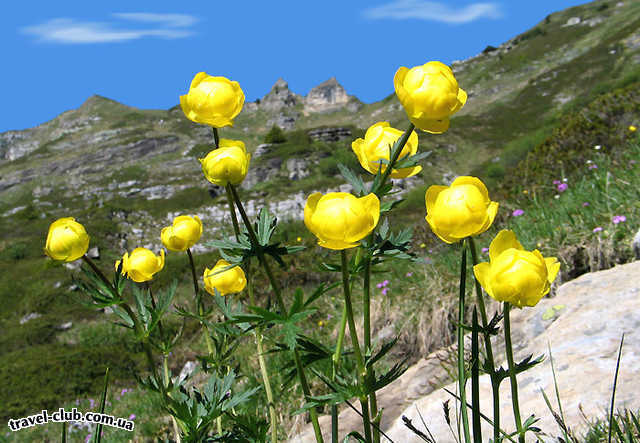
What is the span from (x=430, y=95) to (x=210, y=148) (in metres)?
30.2

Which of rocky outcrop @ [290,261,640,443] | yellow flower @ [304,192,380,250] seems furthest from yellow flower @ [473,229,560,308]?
rocky outcrop @ [290,261,640,443]

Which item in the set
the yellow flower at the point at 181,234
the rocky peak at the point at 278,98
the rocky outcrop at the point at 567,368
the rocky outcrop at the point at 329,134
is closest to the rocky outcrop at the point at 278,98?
the rocky peak at the point at 278,98

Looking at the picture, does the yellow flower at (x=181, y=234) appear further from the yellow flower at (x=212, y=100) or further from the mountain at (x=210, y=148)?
the yellow flower at (x=212, y=100)

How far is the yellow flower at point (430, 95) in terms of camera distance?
30.9 inches

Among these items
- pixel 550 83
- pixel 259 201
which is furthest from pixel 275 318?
pixel 550 83

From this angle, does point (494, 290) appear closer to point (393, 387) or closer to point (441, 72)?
point (441, 72)

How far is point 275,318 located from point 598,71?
31937 mm

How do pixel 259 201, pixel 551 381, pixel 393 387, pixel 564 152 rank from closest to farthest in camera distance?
1. pixel 551 381
2. pixel 393 387
3. pixel 564 152
4. pixel 259 201

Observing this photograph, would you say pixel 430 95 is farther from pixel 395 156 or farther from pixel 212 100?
pixel 212 100

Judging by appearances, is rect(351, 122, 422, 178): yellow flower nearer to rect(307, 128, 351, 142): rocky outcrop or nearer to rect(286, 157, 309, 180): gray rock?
rect(286, 157, 309, 180): gray rock

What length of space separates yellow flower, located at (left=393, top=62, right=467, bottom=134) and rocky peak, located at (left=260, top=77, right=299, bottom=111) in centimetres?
5723

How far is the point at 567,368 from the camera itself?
5.23 ft

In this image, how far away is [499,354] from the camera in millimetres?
2314

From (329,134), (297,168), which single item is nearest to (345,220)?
(297,168)
